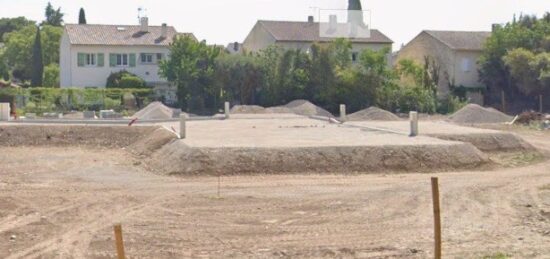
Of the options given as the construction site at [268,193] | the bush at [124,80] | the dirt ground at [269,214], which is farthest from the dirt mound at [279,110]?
the dirt ground at [269,214]

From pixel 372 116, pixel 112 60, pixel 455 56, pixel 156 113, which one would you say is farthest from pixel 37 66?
pixel 372 116

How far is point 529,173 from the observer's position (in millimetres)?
23484

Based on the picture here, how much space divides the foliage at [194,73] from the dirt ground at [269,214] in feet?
104

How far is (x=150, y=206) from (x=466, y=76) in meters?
A: 53.9

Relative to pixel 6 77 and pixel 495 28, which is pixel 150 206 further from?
pixel 6 77

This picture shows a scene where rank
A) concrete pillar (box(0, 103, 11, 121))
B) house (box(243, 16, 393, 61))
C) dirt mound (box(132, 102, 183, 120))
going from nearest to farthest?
concrete pillar (box(0, 103, 11, 121)) → dirt mound (box(132, 102, 183, 120)) → house (box(243, 16, 393, 61))

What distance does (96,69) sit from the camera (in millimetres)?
66250

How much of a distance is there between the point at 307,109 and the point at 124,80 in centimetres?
1677

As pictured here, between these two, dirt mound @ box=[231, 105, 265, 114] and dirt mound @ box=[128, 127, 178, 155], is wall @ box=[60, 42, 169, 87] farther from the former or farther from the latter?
dirt mound @ box=[128, 127, 178, 155]

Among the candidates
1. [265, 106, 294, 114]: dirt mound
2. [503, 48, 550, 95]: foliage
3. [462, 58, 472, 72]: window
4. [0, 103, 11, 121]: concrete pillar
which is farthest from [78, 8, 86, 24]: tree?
[0, 103, 11, 121]: concrete pillar

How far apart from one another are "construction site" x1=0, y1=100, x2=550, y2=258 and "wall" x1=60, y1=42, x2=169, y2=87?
3163 centimetres

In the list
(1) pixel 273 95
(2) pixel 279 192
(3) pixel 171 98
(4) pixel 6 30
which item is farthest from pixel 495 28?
(4) pixel 6 30

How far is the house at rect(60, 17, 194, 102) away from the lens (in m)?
66.0

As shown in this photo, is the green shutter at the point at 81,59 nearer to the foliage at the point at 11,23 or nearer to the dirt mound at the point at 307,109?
the dirt mound at the point at 307,109
